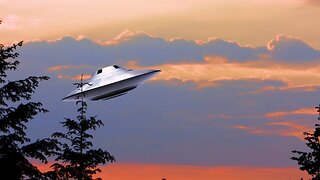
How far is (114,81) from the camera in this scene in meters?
66.3

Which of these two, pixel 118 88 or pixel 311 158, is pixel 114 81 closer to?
pixel 118 88

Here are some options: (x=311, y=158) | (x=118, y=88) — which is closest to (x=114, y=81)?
(x=118, y=88)

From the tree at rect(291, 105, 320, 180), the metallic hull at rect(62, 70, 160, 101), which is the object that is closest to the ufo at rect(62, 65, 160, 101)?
the metallic hull at rect(62, 70, 160, 101)

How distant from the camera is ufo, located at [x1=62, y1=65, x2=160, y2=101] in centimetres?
6538

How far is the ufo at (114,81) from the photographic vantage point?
65.4 metres

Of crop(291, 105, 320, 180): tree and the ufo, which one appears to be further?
the ufo

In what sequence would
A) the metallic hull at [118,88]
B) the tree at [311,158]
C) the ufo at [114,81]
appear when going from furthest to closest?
the metallic hull at [118,88] → the ufo at [114,81] → the tree at [311,158]

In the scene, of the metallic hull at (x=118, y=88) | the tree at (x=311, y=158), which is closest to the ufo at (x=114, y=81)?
the metallic hull at (x=118, y=88)

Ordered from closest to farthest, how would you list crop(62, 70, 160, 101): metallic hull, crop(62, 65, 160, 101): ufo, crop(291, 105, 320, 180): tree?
crop(291, 105, 320, 180): tree
crop(62, 65, 160, 101): ufo
crop(62, 70, 160, 101): metallic hull

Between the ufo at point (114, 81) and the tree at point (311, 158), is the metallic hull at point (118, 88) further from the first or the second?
the tree at point (311, 158)

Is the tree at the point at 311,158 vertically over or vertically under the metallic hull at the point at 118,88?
under

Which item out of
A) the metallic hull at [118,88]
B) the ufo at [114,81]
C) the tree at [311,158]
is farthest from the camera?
the metallic hull at [118,88]

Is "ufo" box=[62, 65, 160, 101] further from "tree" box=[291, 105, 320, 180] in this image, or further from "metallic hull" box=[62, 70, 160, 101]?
"tree" box=[291, 105, 320, 180]

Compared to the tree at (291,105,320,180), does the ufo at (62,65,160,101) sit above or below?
above
